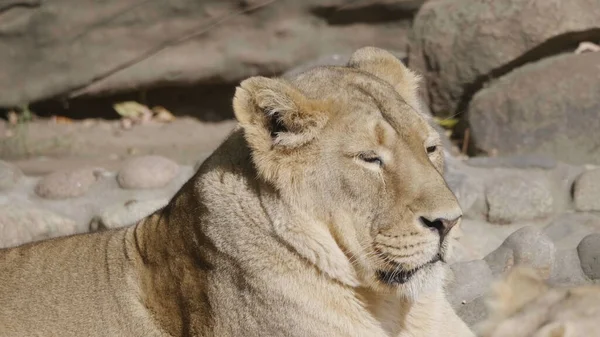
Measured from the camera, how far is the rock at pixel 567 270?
6047 millimetres

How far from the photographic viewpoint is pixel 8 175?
24.6ft

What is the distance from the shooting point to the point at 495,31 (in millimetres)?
8062

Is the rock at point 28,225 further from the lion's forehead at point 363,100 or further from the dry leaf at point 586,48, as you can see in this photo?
the dry leaf at point 586,48

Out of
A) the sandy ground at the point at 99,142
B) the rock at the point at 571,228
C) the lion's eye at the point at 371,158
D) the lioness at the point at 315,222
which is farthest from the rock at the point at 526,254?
the sandy ground at the point at 99,142

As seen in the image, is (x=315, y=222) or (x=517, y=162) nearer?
(x=315, y=222)

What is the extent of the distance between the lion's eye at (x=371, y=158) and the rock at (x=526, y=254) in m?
2.02

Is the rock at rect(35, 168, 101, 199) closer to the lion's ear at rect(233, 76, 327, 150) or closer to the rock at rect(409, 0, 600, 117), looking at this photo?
the rock at rect(409, 0, 600, 117)

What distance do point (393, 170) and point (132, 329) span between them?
1372mm

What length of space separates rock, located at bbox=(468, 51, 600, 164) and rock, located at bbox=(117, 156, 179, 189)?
7.12 ft

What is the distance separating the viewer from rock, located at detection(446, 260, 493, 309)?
5902mm

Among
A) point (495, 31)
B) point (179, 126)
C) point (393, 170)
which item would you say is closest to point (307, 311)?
point (393, 170)

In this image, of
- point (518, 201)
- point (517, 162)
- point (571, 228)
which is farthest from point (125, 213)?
point (571, 228)

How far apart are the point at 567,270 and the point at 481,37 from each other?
2440 millimetres

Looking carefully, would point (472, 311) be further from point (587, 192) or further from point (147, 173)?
point (147, 173)
